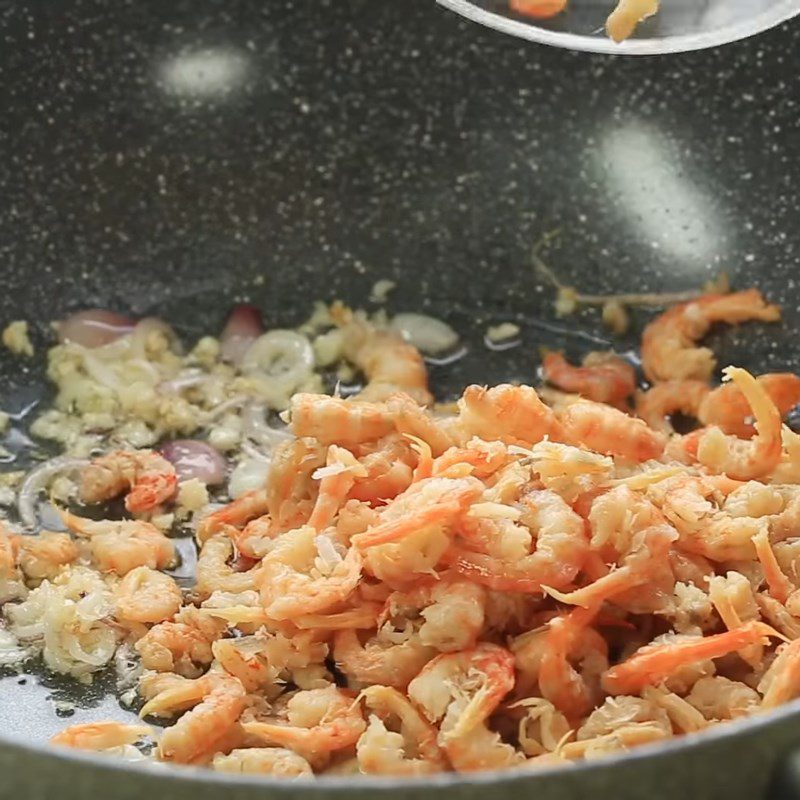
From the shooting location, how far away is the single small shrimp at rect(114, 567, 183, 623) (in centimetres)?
176

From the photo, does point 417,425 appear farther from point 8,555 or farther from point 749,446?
point 8,555

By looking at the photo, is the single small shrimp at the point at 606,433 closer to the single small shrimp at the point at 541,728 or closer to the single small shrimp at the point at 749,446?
the single small shrimp at the point at 749,446

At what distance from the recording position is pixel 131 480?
2006mm

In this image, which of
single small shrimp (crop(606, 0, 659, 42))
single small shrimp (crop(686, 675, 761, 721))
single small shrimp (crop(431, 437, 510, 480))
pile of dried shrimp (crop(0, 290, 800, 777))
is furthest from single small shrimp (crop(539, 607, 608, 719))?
single small shrimp (crop(606, 0, 659, 42))

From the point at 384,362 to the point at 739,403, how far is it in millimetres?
551

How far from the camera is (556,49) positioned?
93.4 inches

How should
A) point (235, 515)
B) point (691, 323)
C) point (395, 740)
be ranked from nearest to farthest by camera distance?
point (395, 740)
point (235, 515)
point (691, 323)

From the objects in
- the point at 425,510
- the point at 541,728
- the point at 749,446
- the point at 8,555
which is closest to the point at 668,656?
the point at 541,728

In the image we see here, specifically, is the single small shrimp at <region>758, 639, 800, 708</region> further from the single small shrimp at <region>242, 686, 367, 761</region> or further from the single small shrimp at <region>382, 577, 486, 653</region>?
the single small shrimp at <region>242, 686, 367, 761</region>

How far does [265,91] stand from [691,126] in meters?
0.74

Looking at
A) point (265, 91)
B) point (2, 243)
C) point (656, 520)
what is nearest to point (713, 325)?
point (656, 520)

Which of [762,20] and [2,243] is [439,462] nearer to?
[762,20]

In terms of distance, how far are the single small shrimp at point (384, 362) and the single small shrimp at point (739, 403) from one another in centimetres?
43

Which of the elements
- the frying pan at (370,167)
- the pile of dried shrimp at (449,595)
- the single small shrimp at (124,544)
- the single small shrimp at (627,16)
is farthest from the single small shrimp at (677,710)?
the single small shrimp at (627,16)
